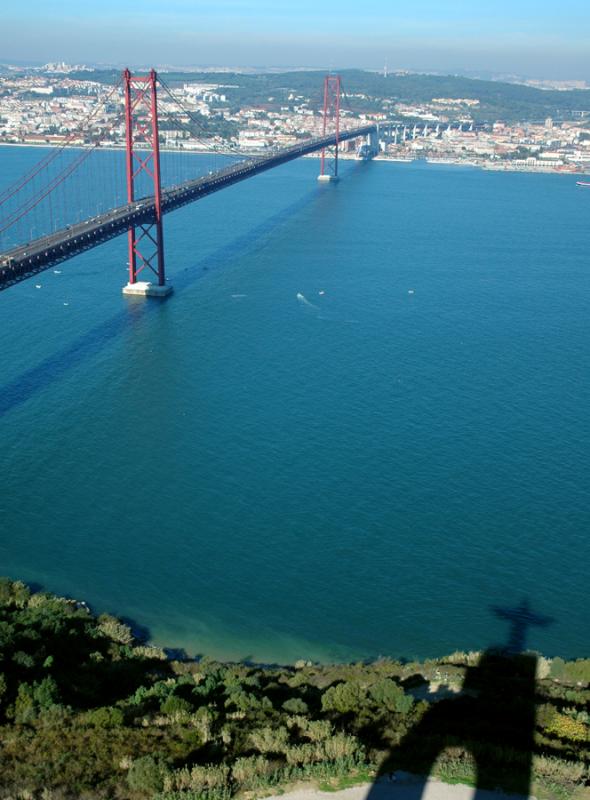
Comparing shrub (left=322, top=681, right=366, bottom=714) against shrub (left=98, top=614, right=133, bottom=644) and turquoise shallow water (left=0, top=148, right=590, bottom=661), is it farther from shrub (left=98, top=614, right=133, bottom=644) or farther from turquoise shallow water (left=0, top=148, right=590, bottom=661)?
shrub (left=98, top=614, right=133, bottom=644)

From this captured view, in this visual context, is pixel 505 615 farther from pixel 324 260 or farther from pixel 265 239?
pixel 265 239

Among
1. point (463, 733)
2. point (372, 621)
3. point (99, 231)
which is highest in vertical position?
point (99, 231)

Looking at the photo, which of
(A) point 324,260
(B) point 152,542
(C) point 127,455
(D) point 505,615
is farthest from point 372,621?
(A) point 324,260

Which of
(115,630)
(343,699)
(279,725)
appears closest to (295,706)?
(343,699)

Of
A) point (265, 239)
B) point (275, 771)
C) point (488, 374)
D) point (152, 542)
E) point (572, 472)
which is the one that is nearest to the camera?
point (275, 771)

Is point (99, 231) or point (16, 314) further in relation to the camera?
point (16, 314)

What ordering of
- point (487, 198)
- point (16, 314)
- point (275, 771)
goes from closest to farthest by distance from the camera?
1. point (275, 771)
2. point (16, 314)
3. point (487, 198)

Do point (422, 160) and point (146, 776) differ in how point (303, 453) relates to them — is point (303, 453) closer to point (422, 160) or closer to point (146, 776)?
point (146, 776)
